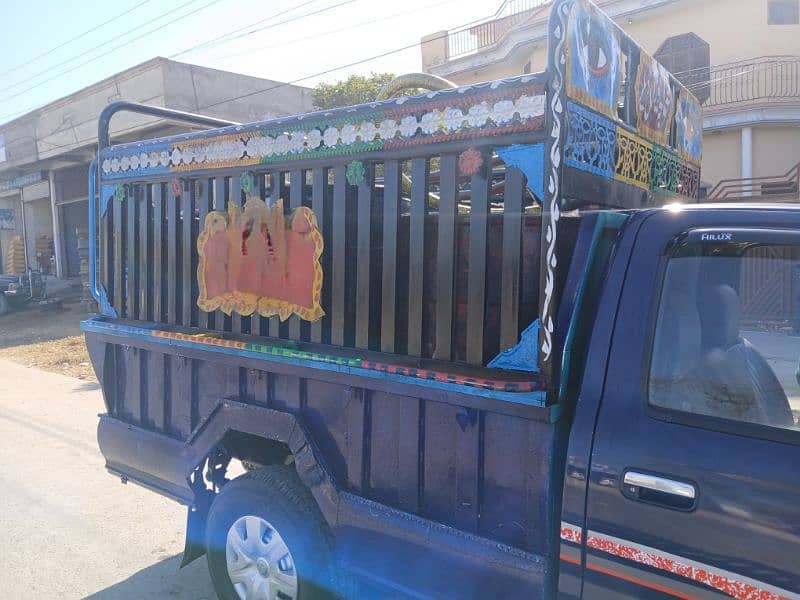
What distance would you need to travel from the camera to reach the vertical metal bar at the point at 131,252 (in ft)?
12.7

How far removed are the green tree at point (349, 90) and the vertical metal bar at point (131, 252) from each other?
13735 mm

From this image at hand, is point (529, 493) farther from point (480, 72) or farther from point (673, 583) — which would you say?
point (480, 72)

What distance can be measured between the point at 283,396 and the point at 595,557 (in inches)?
63.6

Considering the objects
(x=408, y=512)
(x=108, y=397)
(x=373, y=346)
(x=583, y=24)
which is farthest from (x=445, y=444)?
(x=108, y=397)

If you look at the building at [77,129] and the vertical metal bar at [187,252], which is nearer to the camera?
the vertical metal bar at [187,252]

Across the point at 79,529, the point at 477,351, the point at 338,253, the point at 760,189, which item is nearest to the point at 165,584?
the point at 79,529

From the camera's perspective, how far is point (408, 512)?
8.38ft

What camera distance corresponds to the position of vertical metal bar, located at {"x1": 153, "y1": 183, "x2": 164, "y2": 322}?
12.0 feet

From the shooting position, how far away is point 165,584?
3754mm

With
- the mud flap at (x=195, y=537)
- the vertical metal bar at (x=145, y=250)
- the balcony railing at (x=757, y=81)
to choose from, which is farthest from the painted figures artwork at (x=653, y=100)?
the balcony railing at (x=757, y=81)

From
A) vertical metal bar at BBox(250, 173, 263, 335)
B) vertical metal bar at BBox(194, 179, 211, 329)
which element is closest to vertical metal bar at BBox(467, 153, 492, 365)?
vertical metal bar at BBox(250, 173, 263, 335)

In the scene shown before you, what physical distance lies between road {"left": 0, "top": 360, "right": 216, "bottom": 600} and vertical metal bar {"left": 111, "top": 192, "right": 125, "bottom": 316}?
5.13ft

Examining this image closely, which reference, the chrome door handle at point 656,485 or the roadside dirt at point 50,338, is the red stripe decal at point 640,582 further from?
the roadside dirt at point 50,338

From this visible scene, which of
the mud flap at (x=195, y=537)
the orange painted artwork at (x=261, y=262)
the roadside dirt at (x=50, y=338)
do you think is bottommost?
the roadside dirt at (x=50, y=338)
